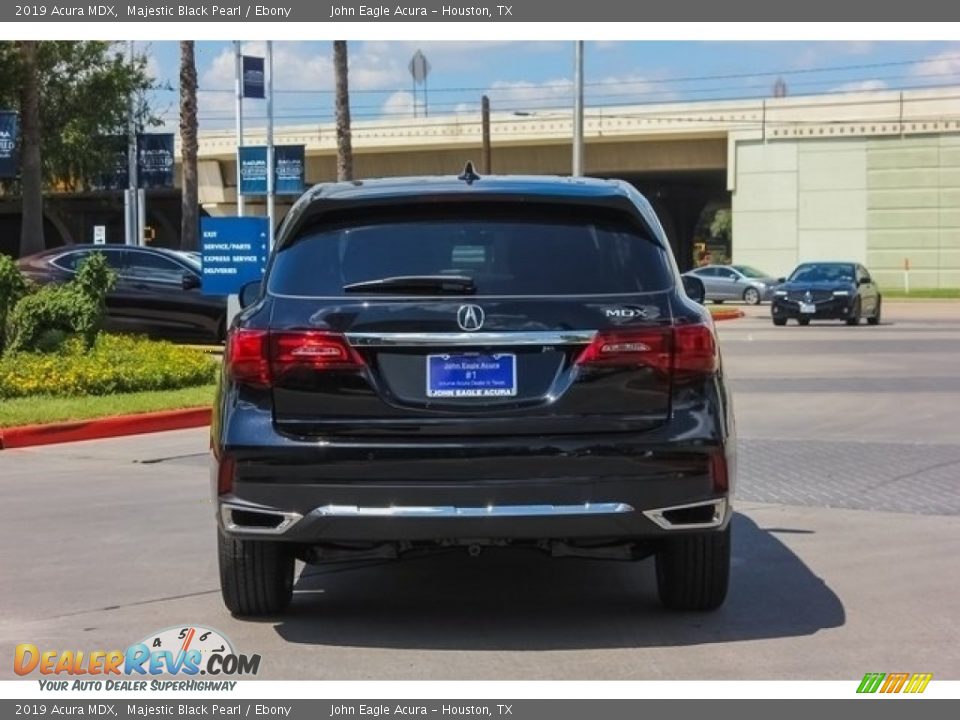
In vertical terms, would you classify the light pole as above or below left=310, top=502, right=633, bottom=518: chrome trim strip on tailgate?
above

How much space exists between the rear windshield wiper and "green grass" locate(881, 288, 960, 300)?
45.4 m

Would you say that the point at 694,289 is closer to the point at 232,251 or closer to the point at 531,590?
the point at 531,590

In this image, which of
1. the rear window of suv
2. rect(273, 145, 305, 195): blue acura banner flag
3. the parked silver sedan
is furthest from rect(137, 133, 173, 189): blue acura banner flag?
the rear window of suv

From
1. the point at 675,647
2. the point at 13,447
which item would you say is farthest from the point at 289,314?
the point at 13,447

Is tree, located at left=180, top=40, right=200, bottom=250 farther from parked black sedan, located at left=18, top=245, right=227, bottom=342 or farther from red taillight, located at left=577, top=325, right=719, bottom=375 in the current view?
red taillight, located at left=577, top=325, right=719, bottom=375

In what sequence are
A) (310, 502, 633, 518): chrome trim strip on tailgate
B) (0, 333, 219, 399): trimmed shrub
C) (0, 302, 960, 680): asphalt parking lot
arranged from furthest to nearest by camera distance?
(0, 333, 219, 399): trimmed shrub, (0, 302, 960, 680): asphalt parking lot, (310, 502, 633, 518): chrome trim strip on tailgate

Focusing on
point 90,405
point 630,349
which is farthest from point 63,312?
point 630,349

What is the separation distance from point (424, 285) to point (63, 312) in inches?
425

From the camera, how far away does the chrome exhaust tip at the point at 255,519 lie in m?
5.62

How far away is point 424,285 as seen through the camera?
18.8ft

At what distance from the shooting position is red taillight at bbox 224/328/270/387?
569 centimetres

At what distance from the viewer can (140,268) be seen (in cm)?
2067

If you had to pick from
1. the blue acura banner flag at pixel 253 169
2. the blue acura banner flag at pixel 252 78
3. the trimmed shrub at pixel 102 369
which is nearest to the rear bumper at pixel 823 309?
the blue acura banner flag at pixel 253 169

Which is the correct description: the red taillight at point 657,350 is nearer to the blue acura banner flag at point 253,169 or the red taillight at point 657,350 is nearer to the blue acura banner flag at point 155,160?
the blue acura banner flag at point 253,169
